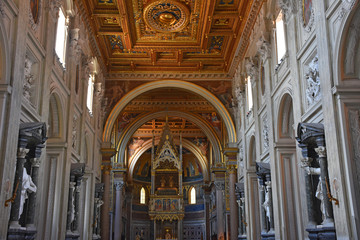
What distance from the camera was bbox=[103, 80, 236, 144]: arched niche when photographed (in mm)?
23906

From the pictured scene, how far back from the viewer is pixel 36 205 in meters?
11.9

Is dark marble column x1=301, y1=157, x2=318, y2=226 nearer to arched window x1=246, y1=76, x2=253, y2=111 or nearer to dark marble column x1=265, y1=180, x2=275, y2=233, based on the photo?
dark marble column x1=265, y1=180, x2=275, y2=233

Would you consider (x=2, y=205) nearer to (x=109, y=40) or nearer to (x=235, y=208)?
(x=109, y=40)

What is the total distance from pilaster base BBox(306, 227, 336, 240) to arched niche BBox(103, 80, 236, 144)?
1361cm

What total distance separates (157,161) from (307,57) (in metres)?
23.1

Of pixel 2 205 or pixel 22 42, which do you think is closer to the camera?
pixel 2 205

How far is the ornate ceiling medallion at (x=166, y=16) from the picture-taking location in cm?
1905

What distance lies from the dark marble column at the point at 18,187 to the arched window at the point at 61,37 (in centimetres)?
554

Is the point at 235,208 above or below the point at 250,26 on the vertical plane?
below

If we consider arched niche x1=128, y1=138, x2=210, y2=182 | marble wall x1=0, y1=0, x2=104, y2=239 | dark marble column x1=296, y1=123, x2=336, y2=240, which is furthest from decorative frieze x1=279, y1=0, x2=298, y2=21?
arched niche x1=128, y1=138, x2=210, y2=182

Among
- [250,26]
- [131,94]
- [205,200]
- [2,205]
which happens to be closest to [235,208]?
[131,94]

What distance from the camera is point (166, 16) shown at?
1997 centimetres

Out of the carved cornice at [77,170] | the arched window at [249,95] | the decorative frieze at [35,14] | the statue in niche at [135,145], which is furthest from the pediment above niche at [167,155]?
the decorative frieze at [35,14]

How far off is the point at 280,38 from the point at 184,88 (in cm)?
1016
